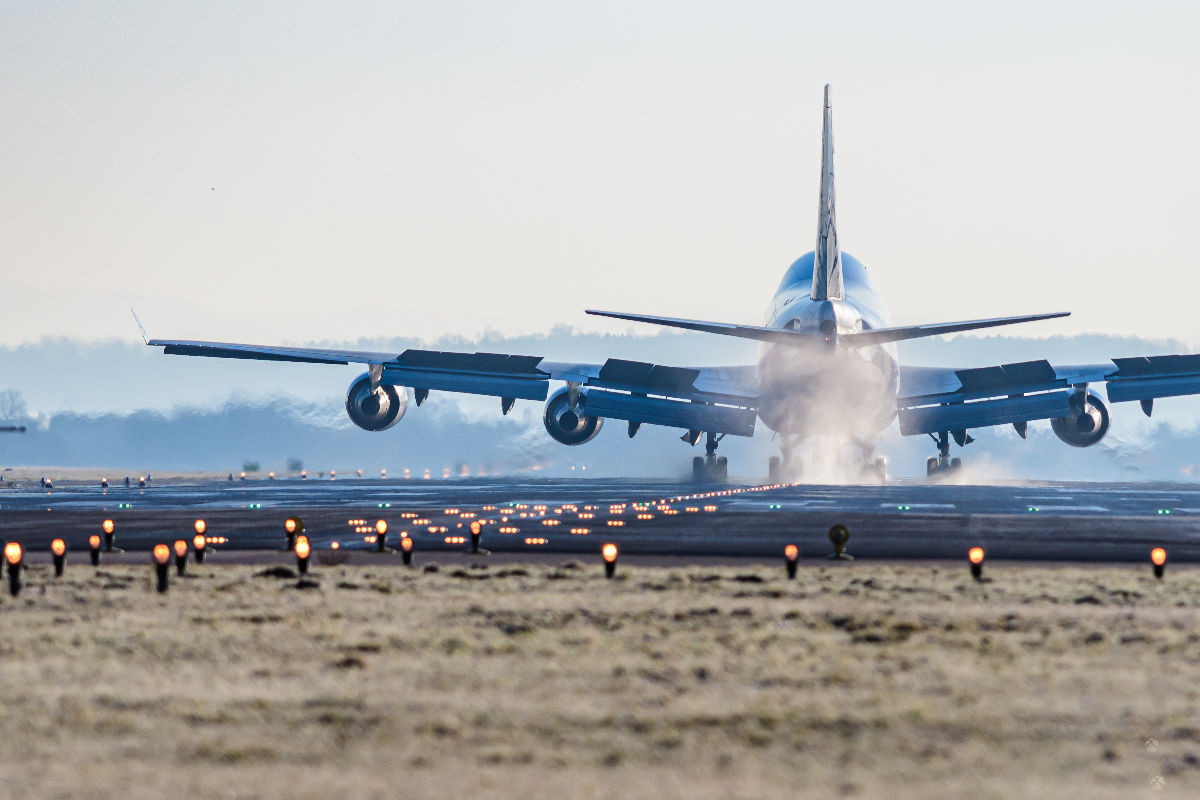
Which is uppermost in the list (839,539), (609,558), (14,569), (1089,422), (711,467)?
(1089,422)

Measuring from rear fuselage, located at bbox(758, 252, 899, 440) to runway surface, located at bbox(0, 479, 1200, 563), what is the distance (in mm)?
6250

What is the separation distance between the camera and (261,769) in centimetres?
861

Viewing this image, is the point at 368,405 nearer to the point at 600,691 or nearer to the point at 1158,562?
the point at 1158,562

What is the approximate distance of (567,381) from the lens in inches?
2682

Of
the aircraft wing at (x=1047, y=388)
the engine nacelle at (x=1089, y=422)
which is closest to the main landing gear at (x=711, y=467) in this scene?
the aircraft wing at (x=1047, y=388)

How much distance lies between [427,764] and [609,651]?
192 inches

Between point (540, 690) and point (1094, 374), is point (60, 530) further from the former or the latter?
point (1094, 374)

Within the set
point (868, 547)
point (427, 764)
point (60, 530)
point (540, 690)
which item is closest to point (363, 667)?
point (540, 690)

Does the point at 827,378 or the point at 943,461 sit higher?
the point at 827,378

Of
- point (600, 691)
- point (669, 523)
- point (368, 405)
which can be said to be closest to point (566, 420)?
point (368, 405)

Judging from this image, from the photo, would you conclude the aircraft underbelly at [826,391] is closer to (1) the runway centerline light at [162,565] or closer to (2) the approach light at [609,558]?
A: (2) the approach light at [609,558]

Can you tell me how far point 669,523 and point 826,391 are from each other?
2732cm

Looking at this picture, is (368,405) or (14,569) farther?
(368,405)

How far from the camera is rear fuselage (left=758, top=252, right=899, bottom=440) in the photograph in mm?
58344
